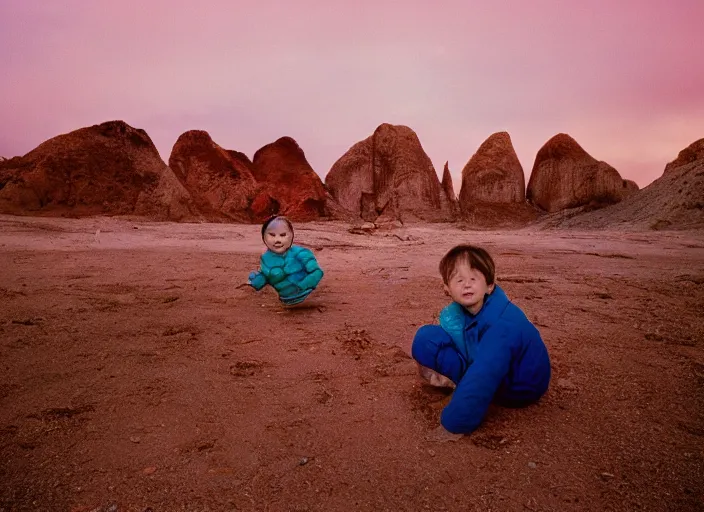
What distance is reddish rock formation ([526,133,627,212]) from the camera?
18.4 m

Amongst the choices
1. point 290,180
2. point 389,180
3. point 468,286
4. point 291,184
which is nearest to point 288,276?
point 468,286

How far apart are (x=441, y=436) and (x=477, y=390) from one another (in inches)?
9.2

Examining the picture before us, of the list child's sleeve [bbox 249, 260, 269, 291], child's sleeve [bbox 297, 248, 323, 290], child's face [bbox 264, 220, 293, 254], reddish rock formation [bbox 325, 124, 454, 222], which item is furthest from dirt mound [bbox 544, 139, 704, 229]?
child's sleeve [bbox 249, 260, 269, 291]

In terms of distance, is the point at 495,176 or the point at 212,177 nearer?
the point at 212,177

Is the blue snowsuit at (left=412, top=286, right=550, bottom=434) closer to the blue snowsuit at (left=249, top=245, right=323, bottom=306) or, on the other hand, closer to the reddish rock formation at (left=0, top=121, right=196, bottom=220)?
the blue snowsuit at (left=249, top=245, right=323, bottom=306)

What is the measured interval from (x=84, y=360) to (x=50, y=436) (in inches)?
31.4

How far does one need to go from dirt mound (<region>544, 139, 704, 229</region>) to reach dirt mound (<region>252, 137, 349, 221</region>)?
9681 mm

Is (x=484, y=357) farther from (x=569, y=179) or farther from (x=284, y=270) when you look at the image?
(x=569, y=179)

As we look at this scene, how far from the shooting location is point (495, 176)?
19.2 m

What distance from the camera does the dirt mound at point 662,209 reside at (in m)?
11.4

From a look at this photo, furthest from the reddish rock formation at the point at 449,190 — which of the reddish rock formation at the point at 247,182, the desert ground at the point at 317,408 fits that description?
the desert ground at the point at 317,408

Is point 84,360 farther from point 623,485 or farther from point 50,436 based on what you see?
point 623,485

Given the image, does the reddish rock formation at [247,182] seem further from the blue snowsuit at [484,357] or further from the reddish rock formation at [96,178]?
the blue snowsuit at [484,357]

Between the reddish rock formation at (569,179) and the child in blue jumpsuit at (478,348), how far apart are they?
64.2 feet
